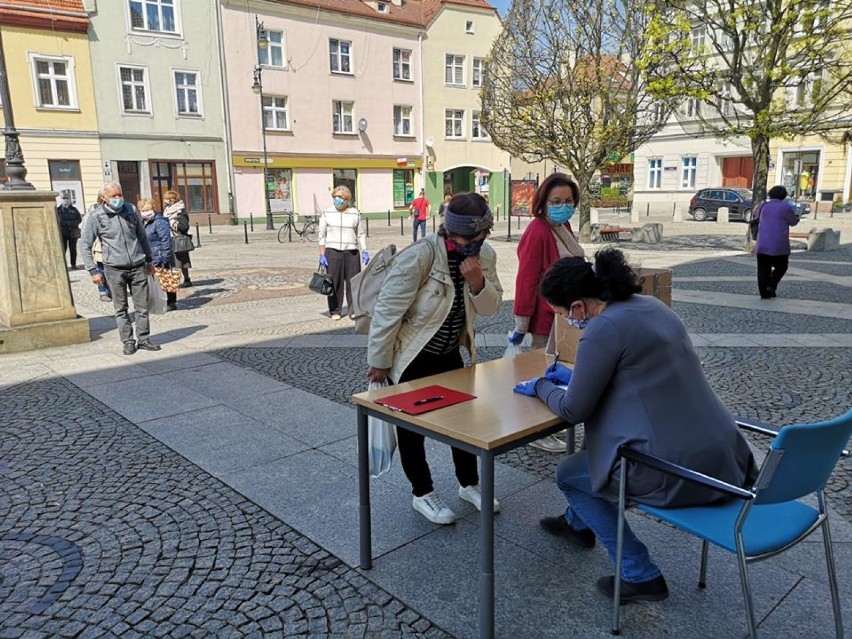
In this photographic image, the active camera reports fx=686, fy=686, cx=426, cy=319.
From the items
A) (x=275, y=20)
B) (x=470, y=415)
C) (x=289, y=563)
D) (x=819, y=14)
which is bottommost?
(x=289, y=563)

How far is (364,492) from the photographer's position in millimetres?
3137

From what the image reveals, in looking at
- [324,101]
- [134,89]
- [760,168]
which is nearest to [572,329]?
[760,168]

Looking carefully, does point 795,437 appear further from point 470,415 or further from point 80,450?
point 80,450

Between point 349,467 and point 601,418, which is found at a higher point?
point 601,418

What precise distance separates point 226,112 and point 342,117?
635 cm

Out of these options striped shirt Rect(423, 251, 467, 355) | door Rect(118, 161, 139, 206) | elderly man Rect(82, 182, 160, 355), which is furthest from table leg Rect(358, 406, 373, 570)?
door Rect(118, 161, 139, 206)

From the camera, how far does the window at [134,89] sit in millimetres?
28969

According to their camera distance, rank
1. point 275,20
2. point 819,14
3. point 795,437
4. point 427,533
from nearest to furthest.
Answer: point 795,437, point 427,533, point 819,14, point 275,20

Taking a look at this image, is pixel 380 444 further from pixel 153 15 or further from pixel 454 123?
pixel 454 123

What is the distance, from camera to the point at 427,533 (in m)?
3.56

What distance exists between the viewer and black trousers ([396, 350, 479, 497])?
3.55 metres

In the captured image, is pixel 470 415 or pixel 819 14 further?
pixel 819 14

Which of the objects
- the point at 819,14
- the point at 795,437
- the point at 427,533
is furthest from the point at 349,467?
the point at 819,14

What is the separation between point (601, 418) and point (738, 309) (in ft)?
25.8
